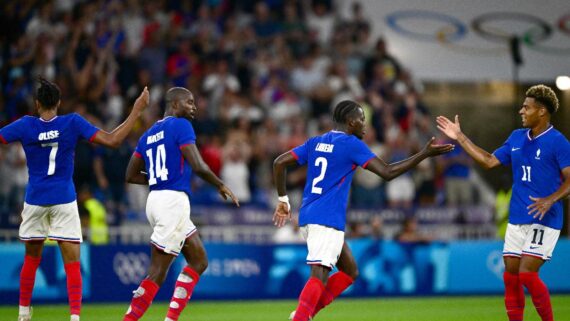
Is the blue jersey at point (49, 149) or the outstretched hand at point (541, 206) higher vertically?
the blue jersey at point (49, 149)

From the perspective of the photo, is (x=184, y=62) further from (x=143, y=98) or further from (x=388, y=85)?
(x=143, y=98)

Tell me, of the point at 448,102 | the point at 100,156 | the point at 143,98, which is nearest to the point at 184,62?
the point at 100,156

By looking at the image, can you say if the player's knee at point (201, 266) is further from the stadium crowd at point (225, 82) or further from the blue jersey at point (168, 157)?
the stadium crowd at point (225, 82)

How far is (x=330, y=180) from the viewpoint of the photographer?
9.45m

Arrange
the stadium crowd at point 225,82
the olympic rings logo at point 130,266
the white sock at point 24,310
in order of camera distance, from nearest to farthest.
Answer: the white sock at point 24,310 → the olympic rings logo at point 130,266 → the stadium crowd at point 225,82

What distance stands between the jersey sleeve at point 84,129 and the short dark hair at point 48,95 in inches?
11.8

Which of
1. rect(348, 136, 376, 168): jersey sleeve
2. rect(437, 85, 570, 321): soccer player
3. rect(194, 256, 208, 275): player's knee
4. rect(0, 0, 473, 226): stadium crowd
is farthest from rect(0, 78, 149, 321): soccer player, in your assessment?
rect(0, 0, 473, 226): stadium crowd

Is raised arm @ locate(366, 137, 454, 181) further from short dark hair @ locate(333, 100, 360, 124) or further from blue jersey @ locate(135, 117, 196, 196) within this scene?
blue jersey @ locate(135, 117, 196, 196)

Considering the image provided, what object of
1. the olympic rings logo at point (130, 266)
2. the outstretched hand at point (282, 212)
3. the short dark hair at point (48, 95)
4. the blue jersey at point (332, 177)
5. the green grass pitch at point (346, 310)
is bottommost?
the green grass pitch at point (346, 310)

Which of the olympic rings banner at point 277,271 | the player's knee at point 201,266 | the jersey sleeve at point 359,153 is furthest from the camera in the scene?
the olympic rings banner at point 277,271

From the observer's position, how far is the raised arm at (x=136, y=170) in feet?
33.3

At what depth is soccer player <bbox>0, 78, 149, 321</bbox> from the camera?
10141mm

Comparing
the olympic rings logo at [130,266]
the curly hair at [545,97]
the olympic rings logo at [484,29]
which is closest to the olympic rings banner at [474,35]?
the olympic rings logo at [484,29]

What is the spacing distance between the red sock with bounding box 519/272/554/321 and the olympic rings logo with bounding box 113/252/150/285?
27.3 feet
